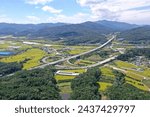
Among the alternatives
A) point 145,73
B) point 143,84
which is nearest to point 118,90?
point 143,84

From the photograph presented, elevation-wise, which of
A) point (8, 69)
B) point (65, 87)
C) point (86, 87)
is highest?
point (86, 87)

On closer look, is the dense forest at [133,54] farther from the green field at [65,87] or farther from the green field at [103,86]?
the green field at [65,87]

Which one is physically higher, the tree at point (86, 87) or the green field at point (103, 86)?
the tree at point (86, 87)

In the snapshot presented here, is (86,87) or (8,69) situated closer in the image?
(86,87)

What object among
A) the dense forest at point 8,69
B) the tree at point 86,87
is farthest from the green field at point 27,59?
the tree at point 86,87

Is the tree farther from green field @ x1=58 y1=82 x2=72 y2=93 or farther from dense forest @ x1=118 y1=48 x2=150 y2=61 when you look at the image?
dense forest @ x1=118 y1=48 x2=150 y2=61

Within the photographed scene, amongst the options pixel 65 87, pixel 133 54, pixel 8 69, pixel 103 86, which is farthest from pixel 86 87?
pixel 133 54

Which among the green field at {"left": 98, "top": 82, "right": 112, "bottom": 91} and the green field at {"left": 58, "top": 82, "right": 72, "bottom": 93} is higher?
the green field at {"left": 98, "top": 82, "right": 112, "bottom": 91}

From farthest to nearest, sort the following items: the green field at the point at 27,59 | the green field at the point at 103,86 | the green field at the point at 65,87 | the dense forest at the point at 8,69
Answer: the green field at the point at 27,59, the dense forest at the point at 8,69, the green field at the point at 103,86, the green field at the point at 65,87

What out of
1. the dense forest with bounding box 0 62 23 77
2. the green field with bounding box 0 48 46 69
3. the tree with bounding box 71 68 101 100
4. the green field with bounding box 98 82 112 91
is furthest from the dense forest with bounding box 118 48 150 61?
the green field with bounding box 98 82 112 91

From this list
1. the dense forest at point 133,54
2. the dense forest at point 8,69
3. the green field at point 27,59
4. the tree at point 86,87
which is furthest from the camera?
the dense forest at point 133,54

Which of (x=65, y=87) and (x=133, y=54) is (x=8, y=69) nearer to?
(x=65, y=87)
